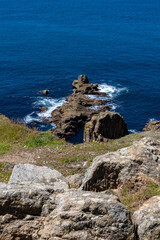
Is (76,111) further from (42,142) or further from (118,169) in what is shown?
(118,169)

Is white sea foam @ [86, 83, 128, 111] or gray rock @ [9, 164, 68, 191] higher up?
white sea foam @ [86, 83, 128, 111]

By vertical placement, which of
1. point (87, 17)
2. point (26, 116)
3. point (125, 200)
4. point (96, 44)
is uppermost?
point (87, 17)

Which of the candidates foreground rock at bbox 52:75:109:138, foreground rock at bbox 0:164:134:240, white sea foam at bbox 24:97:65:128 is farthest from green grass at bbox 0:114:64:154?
white sea foam at bbox 24:97:65:128

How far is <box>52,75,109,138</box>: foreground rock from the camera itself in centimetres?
5894

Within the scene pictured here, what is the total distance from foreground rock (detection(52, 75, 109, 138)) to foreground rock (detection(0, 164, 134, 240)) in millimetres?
45037

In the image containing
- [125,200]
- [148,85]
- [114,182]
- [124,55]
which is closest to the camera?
[125,200]

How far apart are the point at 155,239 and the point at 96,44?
371ft

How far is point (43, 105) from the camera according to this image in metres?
70.6

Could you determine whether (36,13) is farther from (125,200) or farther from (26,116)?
(125,200)

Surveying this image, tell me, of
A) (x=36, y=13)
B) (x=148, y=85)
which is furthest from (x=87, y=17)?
(x=148, y=85)

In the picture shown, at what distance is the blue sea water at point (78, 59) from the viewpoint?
71375mm

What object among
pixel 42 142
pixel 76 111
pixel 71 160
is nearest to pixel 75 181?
pixel 71 160

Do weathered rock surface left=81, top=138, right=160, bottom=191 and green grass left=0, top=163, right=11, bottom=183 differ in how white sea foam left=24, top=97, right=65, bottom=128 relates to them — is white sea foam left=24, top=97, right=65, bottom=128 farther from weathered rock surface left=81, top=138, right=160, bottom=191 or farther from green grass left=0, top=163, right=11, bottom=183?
weathered rock surface left=81, top=138, right=160, bottom=191

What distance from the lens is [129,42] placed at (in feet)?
391
